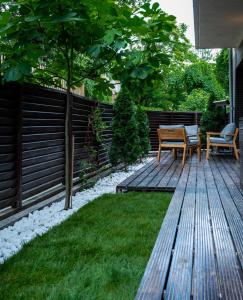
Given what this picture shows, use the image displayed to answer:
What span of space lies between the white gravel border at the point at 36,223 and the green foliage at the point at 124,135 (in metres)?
1.81

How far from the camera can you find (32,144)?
4.17 meters

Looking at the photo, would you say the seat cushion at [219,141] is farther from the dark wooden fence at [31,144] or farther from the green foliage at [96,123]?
the dark wooden fence at [31,144]

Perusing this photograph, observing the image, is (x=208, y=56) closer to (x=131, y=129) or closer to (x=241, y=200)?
(x=131, y=129)

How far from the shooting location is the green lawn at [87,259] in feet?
6.81

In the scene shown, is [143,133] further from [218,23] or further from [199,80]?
[199,80]

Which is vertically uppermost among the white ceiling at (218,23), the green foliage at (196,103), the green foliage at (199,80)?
the green foliage at (199,80)

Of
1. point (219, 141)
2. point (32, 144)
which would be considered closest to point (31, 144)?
point (32, 144)

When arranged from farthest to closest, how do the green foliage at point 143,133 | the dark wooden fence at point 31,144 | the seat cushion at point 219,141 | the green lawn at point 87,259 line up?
the green foliage at point 143,133
the seat cushion at point 219,141
the dark wooden fence at point 31,144
the green lawn at point 87,259

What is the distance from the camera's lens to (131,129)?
727 centimetres

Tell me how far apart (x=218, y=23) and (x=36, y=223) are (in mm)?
4862

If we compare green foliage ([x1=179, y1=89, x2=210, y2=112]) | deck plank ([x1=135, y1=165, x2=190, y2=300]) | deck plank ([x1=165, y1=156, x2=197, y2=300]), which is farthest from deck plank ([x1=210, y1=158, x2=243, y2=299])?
green foliage ([x1=179, y1=89, x2=210, y2=112])

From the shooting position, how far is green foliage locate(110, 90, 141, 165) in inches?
283

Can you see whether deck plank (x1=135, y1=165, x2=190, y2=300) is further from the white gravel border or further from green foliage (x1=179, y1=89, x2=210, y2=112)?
green foliage (x1=179, y1=89, x2=210, y2=112)

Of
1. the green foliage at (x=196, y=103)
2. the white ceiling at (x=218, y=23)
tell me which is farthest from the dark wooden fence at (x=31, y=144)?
the green foliage at (x=196, y=103)
